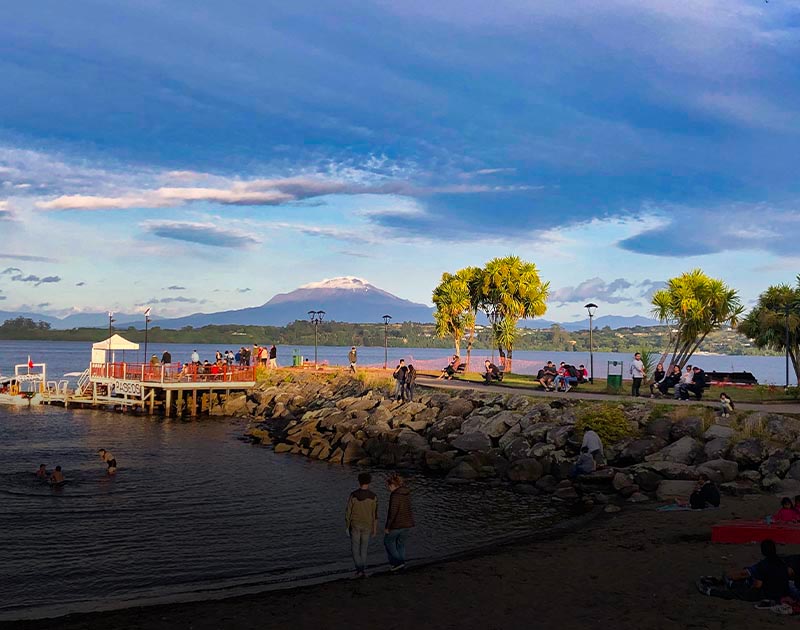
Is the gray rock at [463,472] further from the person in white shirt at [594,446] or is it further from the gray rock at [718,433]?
the gray rock at [718,433]

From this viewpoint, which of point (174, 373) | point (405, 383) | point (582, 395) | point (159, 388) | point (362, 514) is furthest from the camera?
point (159, 388)

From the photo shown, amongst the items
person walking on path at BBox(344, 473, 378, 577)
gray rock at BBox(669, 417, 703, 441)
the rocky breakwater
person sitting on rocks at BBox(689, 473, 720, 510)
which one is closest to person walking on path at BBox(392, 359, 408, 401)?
the rocky breakwater

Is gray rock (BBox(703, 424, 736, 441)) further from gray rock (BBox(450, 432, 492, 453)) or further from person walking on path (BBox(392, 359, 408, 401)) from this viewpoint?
person walking on path (BBox(392, 359, 408, 401))

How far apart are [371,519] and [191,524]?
8.85 meters

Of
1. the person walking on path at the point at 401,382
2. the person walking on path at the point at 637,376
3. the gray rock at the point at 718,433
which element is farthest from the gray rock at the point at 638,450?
the person walking on path at the point at 401,382

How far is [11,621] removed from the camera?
11.4 m

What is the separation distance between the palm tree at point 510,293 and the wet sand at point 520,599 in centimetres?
4000

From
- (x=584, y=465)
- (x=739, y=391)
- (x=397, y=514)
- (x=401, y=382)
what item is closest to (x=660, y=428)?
(x=584, y=465)

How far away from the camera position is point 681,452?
23094 millimetres

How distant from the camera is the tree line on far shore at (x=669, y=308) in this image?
4528 centimetres

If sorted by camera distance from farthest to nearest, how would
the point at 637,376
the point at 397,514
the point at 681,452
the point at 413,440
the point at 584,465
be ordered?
the point at 637,376
the point at 413,440
the point at 681,452
the point at 584,465
the point at 397,514

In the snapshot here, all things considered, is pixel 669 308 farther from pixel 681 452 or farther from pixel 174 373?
pixel 174 373

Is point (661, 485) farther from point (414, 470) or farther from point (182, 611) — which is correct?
point (182, 611)

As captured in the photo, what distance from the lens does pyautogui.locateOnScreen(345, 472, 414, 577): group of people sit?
12594mm
